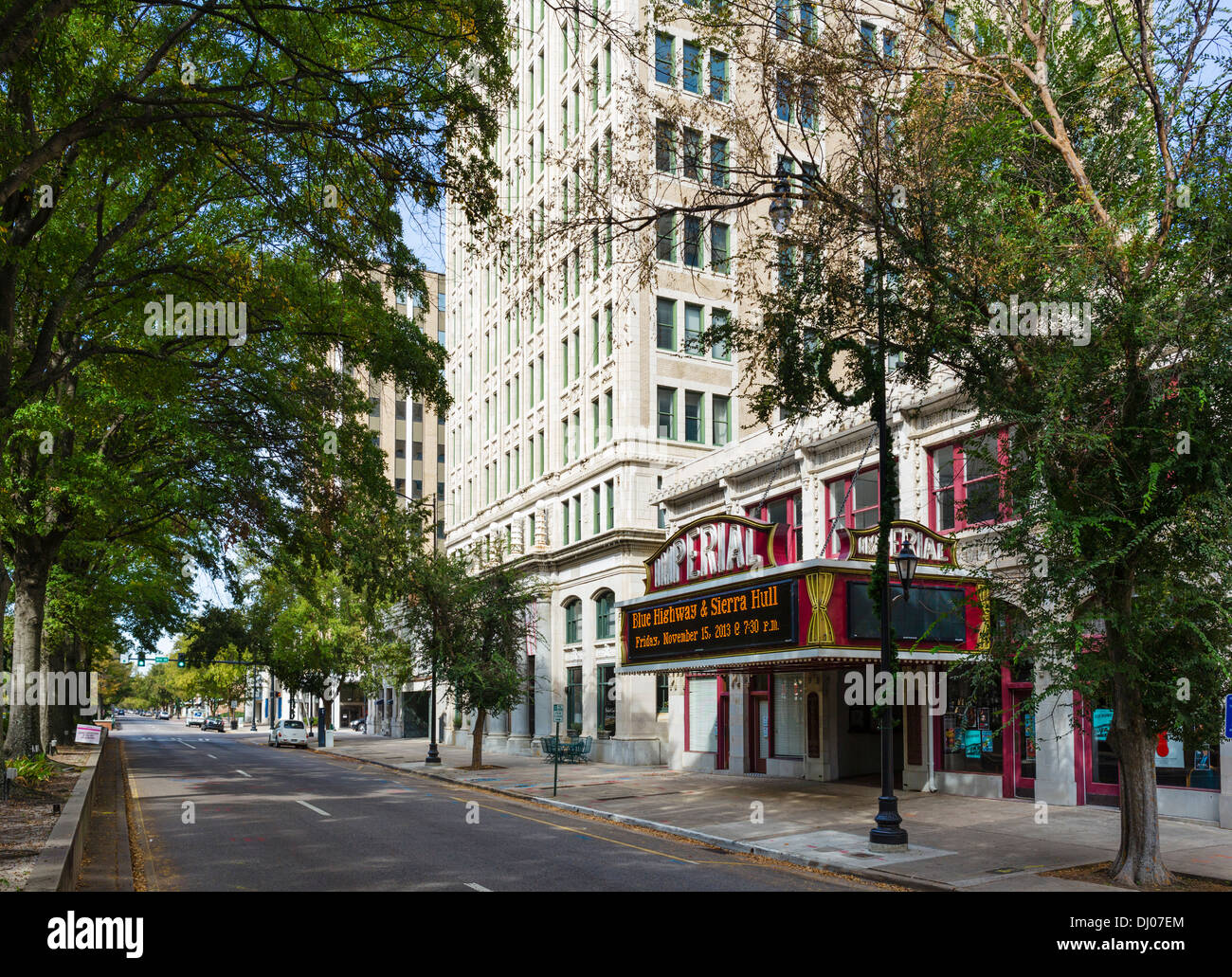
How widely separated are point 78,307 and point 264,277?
11.0 ft

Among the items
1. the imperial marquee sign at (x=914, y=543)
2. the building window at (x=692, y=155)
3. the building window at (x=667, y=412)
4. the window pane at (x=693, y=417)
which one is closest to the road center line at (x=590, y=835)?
the imperial marquee sign at (x=914, y=543)

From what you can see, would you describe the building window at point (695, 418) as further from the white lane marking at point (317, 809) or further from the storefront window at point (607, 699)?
the white lane marking at point (317, 809)

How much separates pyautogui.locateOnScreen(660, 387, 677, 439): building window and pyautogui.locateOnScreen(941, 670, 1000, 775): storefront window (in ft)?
59.1

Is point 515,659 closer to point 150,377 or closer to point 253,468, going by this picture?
point 253,468

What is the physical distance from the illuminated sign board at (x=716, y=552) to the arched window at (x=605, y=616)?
11293 millimetres

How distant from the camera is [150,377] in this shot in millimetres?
19734

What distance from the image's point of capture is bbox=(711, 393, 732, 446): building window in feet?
138

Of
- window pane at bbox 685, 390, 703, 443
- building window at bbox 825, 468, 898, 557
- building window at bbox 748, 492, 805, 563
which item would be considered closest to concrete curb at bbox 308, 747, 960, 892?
building window at bbox 825, 468, 898, 557

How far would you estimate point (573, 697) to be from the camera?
44094 millimetres

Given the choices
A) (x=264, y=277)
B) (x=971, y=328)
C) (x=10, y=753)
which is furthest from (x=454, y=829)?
(x=10, y=753)

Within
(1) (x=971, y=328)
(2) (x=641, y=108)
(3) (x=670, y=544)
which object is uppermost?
(2) (x=641, y=108)

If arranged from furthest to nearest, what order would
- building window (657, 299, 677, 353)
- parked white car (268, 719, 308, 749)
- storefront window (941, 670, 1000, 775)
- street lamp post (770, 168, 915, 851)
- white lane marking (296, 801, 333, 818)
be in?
parked white car (268, 719, 308, 749) < building window (657, 299, 677, 353) < storefront window (941, 670, 1000, 775) < white lane marking (296, 801, 333, 818) < street lamp post (770, 168, 915, 851)

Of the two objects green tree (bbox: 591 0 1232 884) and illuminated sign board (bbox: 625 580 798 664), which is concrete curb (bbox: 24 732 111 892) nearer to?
green tree (bbox: 591 0 1232 884)

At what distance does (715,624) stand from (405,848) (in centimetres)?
1119
